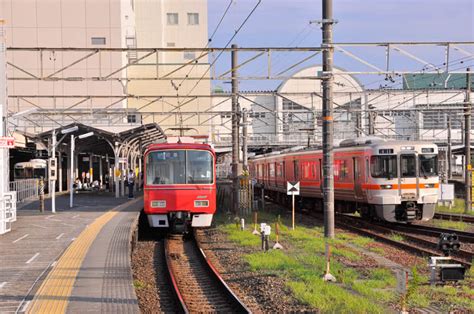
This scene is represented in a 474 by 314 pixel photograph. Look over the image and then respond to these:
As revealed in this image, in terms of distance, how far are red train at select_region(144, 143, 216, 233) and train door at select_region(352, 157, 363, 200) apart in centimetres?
519

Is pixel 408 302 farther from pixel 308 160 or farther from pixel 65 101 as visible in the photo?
pixel 65 101

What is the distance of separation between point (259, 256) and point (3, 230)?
7.18 m

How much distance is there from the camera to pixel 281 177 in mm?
32438

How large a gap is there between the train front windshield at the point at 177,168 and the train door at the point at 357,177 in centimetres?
525

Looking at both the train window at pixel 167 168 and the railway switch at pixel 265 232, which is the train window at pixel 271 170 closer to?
the train window at pixel 167 168

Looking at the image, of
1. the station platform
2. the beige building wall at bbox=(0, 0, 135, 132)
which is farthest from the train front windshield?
the beige building wall at bbox=(0, 0, 135, 132)

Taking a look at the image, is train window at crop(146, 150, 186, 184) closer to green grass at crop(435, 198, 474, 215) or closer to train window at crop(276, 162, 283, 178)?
green grass at crop(435, 198, 474, 215)

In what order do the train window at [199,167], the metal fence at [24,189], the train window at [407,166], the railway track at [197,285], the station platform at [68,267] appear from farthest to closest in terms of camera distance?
1. the metal fence at [24,189]
2. the train window at [407,166]
3. the train window at [199,167]
4. the railway track at [197,285]
5. the station platform at [68,267]

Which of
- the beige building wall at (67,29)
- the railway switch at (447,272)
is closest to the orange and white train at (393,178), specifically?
the railway switch at (447,272)

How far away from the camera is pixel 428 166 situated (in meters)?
20.0

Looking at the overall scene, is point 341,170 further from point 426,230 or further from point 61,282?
point 61,282

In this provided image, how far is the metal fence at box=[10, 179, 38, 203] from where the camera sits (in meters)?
30.0

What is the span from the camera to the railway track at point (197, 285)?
Result: 9516mm

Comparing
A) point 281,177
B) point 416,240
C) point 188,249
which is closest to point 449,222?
point 416,240
